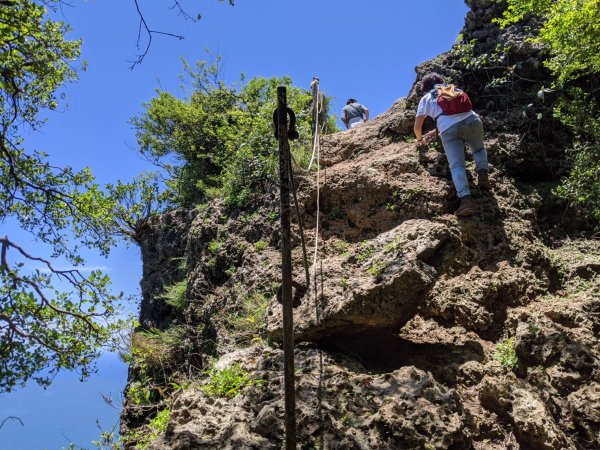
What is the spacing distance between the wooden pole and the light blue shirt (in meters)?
3.72

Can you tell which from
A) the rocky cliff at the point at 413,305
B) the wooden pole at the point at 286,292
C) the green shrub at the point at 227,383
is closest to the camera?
the wooden pole at the point at 286,292

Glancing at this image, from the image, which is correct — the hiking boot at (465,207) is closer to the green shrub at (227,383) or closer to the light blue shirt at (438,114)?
the light blue shirt at (438,114)

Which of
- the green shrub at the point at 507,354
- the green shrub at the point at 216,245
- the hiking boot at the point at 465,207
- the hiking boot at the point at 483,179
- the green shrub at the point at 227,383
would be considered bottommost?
the green shrub at the point at 227,383

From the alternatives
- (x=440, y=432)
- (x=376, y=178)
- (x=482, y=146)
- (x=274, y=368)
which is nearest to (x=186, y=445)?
(x=274, y=368)

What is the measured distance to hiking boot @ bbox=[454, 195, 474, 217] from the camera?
18.7ft

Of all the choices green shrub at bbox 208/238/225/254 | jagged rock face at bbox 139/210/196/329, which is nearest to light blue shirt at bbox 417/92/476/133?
green shrub at bbox 208/238/225/254

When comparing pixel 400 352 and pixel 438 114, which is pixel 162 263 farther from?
pixel 400 352

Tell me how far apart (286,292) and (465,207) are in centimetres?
387

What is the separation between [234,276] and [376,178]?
2.85m

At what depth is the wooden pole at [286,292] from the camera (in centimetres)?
261

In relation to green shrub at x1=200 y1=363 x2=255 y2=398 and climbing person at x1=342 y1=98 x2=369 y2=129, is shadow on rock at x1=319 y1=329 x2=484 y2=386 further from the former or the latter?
climbing person at x1=342 y1=98 x2=369 y2=129

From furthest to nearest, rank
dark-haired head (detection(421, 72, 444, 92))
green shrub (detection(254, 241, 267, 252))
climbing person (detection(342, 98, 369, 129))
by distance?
climbing person (detection(342, 98, 369, 129)) → green shrub (detection(254, 241, 267, 252)) → dark-haired head (detection(421, 72, 444, 92))

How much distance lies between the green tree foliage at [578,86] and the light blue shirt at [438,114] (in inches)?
66.1

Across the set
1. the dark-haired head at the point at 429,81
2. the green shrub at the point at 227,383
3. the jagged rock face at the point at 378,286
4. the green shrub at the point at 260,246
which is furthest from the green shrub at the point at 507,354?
the dark-haired head at the point at 429,81
